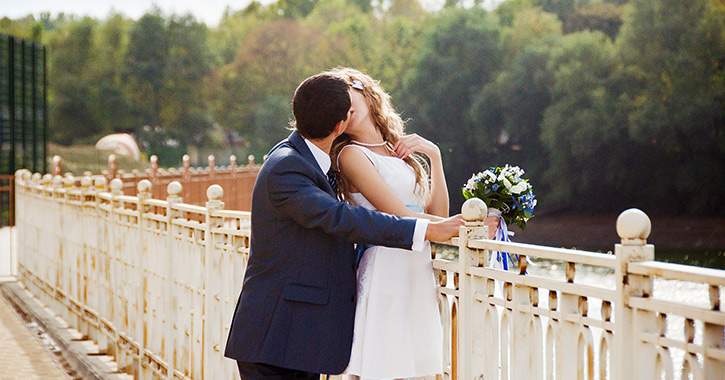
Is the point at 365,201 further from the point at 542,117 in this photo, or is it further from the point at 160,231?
the point at 542,117

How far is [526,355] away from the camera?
2838 millimetres

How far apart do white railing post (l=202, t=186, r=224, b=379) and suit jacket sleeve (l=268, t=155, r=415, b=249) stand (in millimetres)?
1886

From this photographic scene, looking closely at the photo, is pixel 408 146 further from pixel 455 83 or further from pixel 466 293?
pixel 455 83

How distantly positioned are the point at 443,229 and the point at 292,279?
57 centimetres

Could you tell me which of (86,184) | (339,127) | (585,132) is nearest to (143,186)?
(86,184)

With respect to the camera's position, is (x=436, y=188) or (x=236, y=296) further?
(x=236, y=296)

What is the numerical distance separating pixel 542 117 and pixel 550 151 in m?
2.11

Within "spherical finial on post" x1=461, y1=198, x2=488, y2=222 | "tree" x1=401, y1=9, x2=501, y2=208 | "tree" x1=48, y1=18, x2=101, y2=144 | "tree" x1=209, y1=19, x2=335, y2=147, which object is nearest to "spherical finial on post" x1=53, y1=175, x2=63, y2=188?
"spherical finial on post" x1=461, y1=198, x2=488, y2=222

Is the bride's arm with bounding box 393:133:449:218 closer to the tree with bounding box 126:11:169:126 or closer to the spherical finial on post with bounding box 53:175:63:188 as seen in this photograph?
the spherical finial on post with bounding box 53:175:63:188

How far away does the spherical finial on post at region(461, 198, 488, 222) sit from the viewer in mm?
2920

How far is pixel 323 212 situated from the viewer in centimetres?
281

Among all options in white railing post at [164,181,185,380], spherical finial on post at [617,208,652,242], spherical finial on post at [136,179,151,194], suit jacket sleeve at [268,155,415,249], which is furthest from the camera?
spherical finial on post at [136,179,151,194]

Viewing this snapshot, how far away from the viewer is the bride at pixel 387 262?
308 cm

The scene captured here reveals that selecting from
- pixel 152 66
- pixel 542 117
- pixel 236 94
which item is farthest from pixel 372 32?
pixel 542 117
